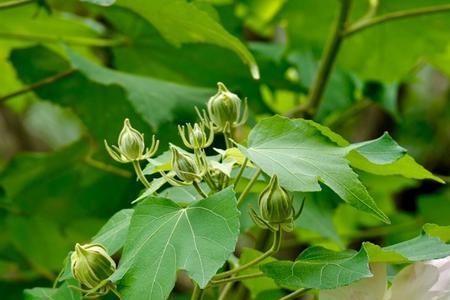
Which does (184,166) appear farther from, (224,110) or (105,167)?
(105,167)

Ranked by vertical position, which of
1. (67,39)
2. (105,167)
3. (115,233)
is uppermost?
(115,233)

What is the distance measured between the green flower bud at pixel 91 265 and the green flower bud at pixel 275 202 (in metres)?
0.09

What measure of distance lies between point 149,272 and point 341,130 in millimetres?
1297

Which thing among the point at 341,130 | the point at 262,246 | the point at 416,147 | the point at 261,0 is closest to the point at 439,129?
the point at 416,147

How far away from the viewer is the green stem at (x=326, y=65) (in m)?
0.95

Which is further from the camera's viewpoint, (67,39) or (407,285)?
(67,39)

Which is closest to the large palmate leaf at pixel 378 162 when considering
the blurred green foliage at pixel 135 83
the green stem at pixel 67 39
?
the blurred green foliage at pixel 135 83

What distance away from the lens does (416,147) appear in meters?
2.02

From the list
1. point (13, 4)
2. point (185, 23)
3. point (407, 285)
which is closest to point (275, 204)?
point (407, 285)

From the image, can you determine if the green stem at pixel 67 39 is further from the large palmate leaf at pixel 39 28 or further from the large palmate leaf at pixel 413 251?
the large palmate leaf at pixel 413 251

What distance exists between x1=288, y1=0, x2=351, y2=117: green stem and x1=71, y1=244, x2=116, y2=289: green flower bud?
20.0 inches

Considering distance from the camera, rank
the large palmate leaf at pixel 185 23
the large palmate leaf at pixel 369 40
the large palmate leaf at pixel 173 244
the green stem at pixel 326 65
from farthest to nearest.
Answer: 1. the large palmate leaf at pixel 369 40
2. the green stem at pixel 326 65
3. the large palmate leaf at pixel 185 23
4. the large palmate leaf at pixel 173 244

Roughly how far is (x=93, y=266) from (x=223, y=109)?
12cm

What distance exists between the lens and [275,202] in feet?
1.51
